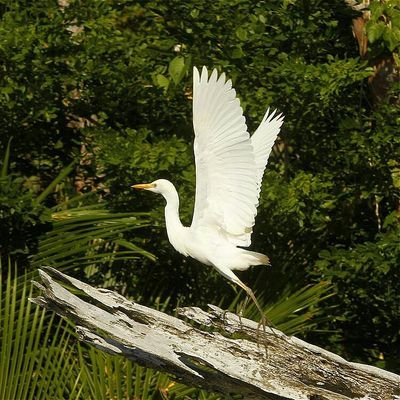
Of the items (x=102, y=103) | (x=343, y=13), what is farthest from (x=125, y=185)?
(x=343, y=13)

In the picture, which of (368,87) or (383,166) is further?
(368,87)

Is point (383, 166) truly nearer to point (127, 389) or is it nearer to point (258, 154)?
point (258, 154)

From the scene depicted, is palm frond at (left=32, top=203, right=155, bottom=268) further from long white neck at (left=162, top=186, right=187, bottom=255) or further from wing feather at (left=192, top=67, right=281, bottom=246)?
wing feather at (left=192, top=67, right=281, bottom=246)

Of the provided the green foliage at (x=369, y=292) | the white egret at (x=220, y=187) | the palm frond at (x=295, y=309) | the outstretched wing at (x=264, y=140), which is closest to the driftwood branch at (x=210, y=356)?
the white egret at (x=220, y=187)

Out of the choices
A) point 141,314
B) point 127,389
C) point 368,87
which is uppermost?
point 368,87

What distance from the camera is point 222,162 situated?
506 centimetres

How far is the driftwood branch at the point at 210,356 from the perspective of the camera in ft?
13.5

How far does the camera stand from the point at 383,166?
684 centimetres

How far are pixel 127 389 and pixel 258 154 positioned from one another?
128cm

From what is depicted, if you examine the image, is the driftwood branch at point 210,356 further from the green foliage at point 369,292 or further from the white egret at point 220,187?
the green foliage at point 369,292

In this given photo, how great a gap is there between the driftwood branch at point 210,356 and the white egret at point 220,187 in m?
0.60

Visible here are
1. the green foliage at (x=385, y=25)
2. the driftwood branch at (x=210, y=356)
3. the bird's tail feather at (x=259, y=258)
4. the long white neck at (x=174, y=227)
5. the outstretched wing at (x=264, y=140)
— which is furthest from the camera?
the green foliage at (x=385, y=25)

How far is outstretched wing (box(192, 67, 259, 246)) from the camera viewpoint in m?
4.93

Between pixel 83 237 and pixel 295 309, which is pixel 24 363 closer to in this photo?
pixel 83 237
